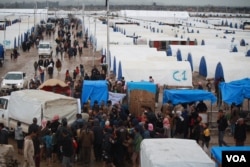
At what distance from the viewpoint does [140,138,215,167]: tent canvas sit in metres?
8.20

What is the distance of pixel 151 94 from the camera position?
17.4m

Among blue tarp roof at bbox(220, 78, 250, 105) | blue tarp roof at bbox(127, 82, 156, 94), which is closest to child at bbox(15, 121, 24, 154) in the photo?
blue tarp roof at bbox(127, 82, 156, 94)

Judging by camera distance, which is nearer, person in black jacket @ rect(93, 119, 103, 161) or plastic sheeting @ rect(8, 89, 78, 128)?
person in black jacket @ rect(93, 119, 103, 161)

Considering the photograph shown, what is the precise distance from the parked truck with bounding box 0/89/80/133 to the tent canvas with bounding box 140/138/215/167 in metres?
5.31

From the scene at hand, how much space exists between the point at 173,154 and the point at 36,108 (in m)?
6.63

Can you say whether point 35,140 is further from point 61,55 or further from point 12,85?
point 61,55

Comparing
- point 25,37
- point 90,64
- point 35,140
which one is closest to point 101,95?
point 35,140

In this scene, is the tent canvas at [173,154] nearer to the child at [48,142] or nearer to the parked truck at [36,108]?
the child at [48,142]

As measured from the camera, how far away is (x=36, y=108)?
1419cm

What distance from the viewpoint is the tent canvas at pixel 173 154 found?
26.9ft

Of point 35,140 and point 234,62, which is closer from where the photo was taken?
point 35,140

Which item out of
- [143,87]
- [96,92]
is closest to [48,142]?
[96,92]

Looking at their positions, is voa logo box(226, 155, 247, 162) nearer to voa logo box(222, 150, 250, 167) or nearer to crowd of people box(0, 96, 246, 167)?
voa logo box(222, 150, 250, 167)

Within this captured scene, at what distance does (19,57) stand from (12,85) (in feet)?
54.8
